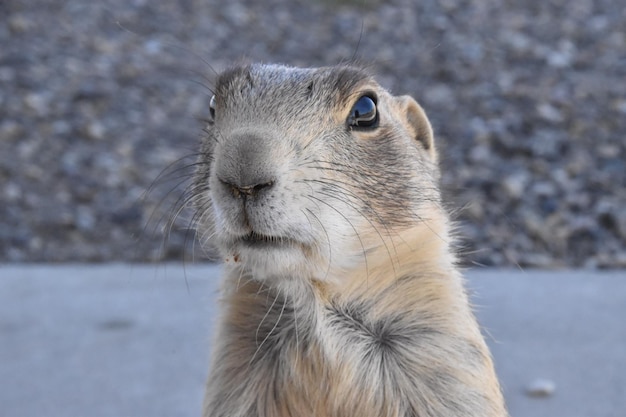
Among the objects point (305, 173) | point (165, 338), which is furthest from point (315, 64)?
point (305, 173)

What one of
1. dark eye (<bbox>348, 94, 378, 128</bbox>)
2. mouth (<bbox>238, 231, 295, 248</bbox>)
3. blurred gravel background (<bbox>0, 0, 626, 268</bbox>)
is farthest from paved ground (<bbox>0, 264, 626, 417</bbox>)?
mouth (<bbox>238, 231, 295, 248</bbox>)

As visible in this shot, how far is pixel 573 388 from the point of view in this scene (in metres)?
3.60

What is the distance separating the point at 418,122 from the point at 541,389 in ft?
4.93

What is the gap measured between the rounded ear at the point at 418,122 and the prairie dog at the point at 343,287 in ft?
0.66

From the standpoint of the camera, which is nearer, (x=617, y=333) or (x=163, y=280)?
(x=617, y=333)

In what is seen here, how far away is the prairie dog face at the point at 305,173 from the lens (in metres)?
1.87

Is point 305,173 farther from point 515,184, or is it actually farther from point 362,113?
point 515,184

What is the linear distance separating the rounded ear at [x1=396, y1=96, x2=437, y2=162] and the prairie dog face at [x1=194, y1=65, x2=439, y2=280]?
2.4 inches

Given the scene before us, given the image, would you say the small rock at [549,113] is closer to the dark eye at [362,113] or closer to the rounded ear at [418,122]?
the rounded ear at [418,122]

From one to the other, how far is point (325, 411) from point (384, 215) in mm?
461

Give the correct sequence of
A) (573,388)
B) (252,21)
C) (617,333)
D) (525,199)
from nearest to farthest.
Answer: (573,388) < (617,333) < (525,199) < (252,21)

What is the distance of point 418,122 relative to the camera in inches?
99.4

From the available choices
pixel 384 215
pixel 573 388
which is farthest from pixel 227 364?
pixel 573 388

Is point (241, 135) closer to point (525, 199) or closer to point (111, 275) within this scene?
point (111, 275)
